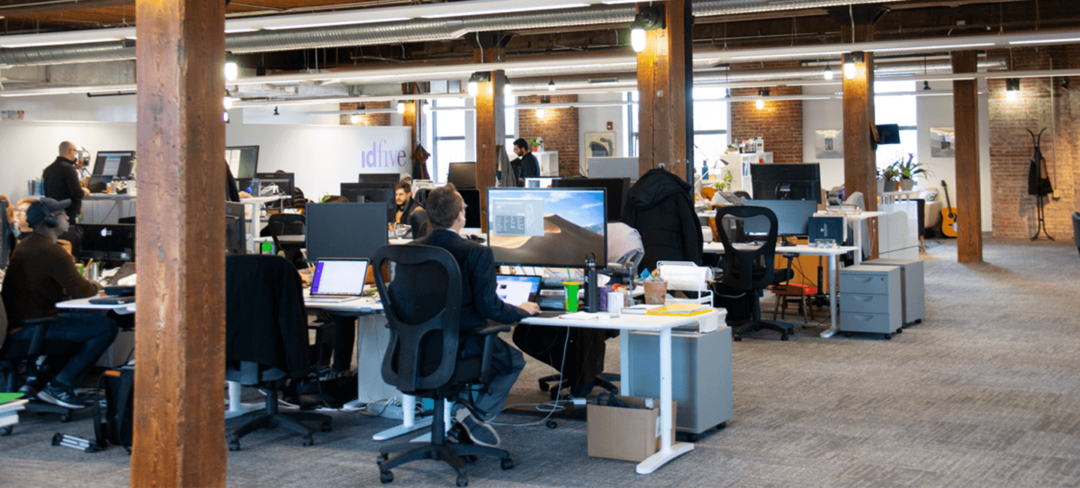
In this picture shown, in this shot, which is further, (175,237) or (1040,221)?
(1040,221)

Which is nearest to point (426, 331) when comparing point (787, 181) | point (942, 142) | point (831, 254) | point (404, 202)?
point (831, 254)

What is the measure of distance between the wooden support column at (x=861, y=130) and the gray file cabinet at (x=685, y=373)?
704 cm

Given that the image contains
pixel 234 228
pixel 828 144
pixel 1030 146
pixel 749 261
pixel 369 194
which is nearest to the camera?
pixel 234 228

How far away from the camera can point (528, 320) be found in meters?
4.35

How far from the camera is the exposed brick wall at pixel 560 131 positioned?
20.3 m

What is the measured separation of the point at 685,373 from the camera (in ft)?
15.3

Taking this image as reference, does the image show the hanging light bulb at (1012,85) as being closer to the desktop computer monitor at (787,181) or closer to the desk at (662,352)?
the desktop computer monitor at (787,181)

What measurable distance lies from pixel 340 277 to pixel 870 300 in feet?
14.3

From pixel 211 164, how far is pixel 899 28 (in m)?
12.1

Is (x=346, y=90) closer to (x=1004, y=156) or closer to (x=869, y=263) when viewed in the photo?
(x=1004, y=156)

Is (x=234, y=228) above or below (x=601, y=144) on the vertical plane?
below

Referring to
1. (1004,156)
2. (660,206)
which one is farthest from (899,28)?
(660,206)

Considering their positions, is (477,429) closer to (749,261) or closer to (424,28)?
(749,261)

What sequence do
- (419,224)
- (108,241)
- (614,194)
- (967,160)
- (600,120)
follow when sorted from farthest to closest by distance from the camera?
(600,120)
(967,160)
(419,224)
(614,194)
(108,241)
